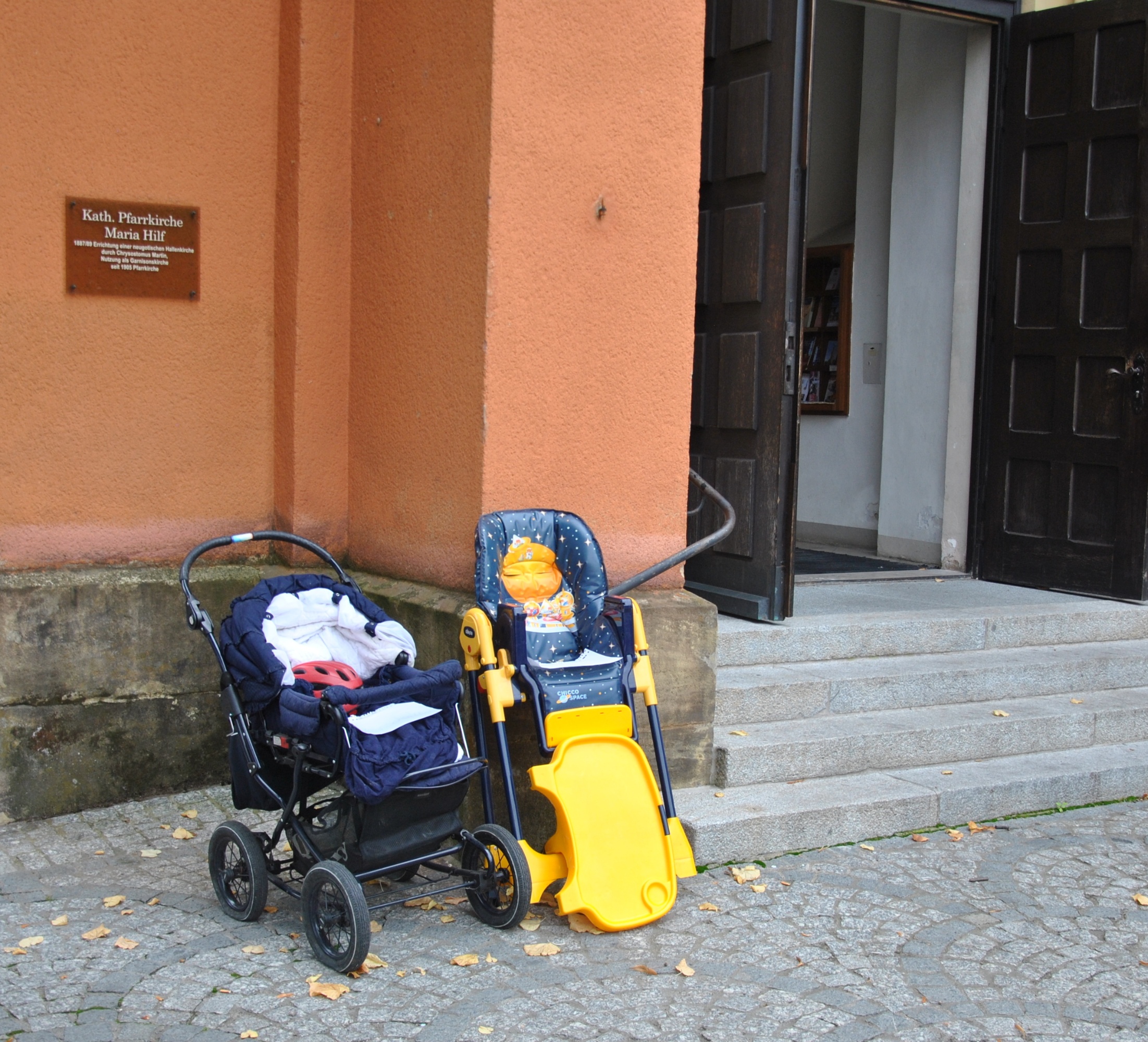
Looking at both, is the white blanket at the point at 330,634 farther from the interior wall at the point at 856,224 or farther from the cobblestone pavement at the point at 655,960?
the interior wall at the point at 856,224

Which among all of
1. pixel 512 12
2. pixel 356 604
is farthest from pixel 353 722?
pixel 512 12

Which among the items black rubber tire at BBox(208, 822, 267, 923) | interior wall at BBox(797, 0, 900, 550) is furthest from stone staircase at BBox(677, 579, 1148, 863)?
interior wall at BBox(797, 0, 900, 550)

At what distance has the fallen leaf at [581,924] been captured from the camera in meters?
3.96

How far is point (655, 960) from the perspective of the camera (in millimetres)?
3777

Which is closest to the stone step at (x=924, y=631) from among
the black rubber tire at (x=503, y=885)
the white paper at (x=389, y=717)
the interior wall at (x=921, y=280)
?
the interior wall at (x=921, y=280)

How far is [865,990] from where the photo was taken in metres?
3.59

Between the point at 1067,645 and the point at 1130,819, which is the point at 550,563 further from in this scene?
the point at 1067,645

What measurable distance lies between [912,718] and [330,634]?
2639 millimetres

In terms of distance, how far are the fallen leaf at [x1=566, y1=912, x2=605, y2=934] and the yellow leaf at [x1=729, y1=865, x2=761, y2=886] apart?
62 cm

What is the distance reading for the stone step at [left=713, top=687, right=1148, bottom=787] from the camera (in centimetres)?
499

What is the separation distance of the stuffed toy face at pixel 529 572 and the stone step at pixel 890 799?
96cm

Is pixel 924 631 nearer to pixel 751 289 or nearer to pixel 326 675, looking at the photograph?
pixel 751 289

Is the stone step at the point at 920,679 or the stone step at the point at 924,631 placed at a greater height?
the stone step at the point at 924,631

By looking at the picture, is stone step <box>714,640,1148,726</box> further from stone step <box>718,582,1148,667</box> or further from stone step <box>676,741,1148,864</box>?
stone step <box>676,741,1148,864</box>
